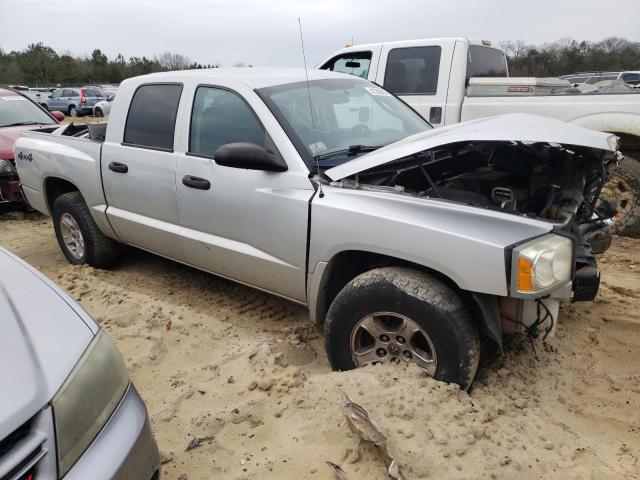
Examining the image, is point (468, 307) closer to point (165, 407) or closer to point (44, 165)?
point (165, 407)

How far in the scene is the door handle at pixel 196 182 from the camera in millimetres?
3373

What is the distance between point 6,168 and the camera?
21.6 ft

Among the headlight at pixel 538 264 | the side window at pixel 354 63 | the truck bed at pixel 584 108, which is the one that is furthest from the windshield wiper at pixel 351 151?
the side window at pixel 354 63

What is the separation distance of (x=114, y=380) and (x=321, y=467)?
95cm

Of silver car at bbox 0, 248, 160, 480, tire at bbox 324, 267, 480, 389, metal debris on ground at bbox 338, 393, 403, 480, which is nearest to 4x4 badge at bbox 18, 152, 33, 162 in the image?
silver car at bbox 0, 248, 160, 480

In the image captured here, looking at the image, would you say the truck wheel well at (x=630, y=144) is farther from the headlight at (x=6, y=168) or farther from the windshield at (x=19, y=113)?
the windshield at (x=19, y=113)

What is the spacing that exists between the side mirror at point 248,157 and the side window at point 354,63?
4185 millimetres

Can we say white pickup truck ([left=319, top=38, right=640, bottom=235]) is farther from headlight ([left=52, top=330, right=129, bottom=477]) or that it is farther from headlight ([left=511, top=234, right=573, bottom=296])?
headlight ([left=52, top=330, right=129, bottom=477])

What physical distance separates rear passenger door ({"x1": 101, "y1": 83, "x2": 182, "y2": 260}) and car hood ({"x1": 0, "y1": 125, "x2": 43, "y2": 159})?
3350mm

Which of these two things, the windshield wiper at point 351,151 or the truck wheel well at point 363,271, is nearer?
the truck wheel well at point 363,271

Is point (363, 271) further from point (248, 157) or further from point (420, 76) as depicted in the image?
point (420, 76)

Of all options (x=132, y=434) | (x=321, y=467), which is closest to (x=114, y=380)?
(x=132, y=434)

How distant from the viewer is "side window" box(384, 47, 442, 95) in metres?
6.22

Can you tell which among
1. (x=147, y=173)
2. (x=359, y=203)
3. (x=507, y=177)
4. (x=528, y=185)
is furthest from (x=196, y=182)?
(x=528, y=185)
